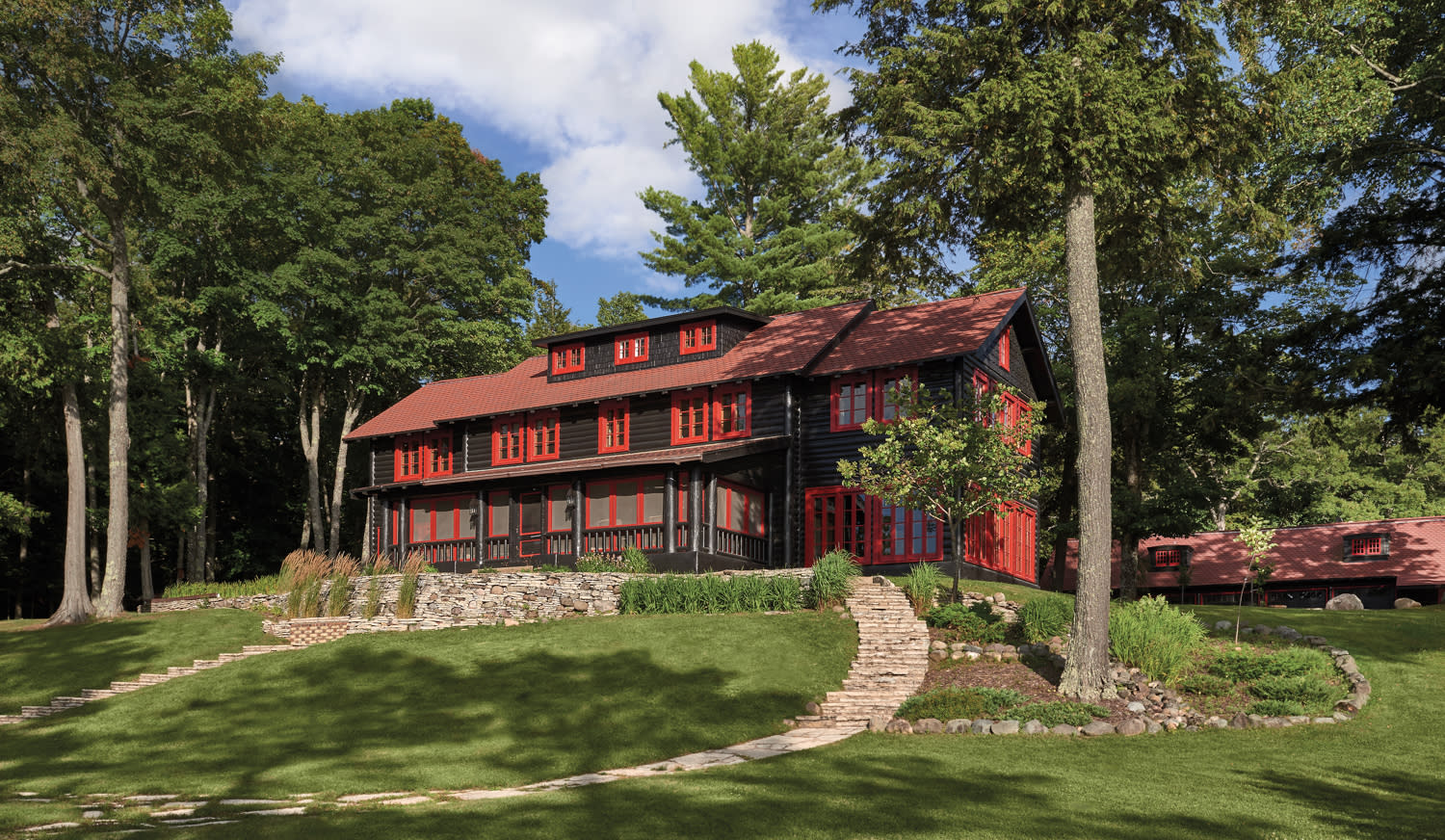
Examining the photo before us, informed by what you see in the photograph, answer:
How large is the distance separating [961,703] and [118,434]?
849 inches

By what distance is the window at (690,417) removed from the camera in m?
30.4

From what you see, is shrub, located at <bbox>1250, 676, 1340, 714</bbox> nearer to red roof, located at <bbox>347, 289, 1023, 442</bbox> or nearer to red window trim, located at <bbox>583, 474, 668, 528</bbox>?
red roof, located at <bbox>347, 289, 1023, 442</bbox>

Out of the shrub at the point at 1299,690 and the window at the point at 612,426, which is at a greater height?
the window at the point at 612,426

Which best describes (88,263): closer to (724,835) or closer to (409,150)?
(409,150)

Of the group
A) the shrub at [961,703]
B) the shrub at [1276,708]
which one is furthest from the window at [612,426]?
the shrub at [1276,708]

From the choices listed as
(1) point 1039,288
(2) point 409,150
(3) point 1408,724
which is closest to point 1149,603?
(3) point 1408,724

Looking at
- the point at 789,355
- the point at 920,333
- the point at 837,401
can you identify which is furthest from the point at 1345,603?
the point at 789,355

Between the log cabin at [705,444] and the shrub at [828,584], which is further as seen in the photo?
the log cabin at [705,444]

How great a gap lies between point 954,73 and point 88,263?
22495 mm

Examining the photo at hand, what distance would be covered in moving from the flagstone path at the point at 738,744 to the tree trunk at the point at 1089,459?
9.09 ft

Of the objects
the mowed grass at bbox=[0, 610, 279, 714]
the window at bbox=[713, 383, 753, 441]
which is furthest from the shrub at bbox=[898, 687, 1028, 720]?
the mowed grass at bbox=[0, 610, 279, 714]

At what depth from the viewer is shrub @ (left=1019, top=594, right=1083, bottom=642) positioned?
1917 cm

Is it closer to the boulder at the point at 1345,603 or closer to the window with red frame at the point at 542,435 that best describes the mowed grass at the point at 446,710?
the window with red frame at the point at 542,435

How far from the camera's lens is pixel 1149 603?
58.7ft
